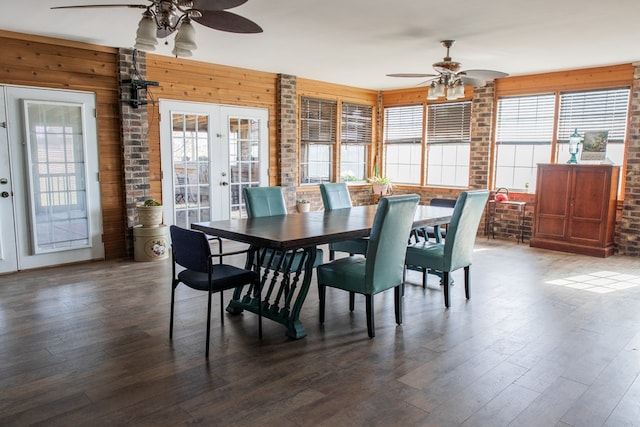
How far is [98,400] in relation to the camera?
8.12 feet

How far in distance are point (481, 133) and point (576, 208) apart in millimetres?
1924

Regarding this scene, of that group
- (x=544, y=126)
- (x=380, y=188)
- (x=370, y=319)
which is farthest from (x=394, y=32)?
(x=380, y=188)

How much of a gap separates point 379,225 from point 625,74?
196 inches

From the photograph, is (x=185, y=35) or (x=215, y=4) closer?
(x=215, y=4)

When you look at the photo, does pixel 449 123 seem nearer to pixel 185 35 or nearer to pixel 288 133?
pixel 288 133

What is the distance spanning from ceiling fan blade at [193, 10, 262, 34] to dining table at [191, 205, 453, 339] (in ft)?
4.38

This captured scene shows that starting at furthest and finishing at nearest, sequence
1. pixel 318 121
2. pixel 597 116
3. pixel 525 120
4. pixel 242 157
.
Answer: pixel 318 121
pixel 525 120
pixel 242 157
pixel 597 116

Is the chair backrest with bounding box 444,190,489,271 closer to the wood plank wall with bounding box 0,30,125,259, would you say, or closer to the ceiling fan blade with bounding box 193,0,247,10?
the ceiling fan blade with bounding box 193,0,247,10

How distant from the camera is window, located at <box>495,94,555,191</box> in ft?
23.0

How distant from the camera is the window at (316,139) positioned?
791 cm

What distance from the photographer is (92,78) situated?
5.42 m

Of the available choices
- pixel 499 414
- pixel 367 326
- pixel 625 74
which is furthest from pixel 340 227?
pixel 625 74

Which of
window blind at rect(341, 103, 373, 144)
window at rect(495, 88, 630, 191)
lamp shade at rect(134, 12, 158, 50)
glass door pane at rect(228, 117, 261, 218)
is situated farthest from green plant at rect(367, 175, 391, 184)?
lamp shade at rect(134, 12, 158, 50)

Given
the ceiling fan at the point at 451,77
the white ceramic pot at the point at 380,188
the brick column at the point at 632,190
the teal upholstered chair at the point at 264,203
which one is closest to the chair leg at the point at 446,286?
the teal upholstered chair at the point at 264,203
